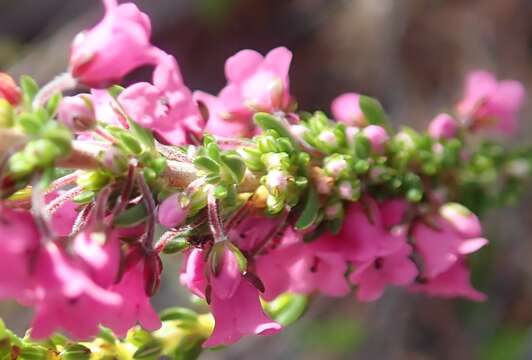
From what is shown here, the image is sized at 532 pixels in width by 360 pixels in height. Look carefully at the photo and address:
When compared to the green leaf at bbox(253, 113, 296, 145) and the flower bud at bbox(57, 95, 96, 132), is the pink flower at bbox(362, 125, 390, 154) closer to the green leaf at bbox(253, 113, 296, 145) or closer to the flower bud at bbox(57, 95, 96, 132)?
the green leaf at bbox(253, 113, 296, 145)

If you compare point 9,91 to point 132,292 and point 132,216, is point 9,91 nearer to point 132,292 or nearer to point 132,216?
point 132,216

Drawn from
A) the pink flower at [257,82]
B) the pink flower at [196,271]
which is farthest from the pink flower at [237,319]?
the pink flower at [257,82]

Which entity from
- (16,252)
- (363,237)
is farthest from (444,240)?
(16,252)

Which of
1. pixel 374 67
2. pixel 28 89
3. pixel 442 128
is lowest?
pixel 374 67

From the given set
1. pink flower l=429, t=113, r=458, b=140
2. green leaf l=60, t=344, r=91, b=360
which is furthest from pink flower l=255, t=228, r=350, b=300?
pink flower l=429, t=113, r=458, b=140

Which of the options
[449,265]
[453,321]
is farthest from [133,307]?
[453,321]

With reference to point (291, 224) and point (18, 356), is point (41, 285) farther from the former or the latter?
point (291, 224)
